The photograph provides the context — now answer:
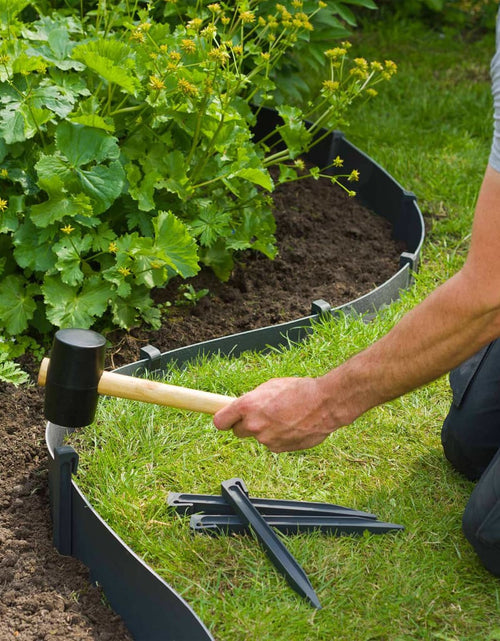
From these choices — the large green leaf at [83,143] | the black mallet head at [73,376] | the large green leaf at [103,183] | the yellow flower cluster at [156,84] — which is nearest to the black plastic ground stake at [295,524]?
the black mallet head at [73,376]

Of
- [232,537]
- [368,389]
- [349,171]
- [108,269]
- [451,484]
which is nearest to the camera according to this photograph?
[368,389]

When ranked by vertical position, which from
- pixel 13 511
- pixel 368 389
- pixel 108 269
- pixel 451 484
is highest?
pixel 368 389

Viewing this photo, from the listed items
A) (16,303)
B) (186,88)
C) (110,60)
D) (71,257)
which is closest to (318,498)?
(71,257)

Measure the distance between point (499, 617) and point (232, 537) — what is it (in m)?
0.74

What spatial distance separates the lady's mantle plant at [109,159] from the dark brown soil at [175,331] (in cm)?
25

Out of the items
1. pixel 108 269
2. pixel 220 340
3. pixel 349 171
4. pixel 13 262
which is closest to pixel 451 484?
pixel 220 340

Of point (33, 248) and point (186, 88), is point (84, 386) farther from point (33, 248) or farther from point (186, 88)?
point (186, 88)

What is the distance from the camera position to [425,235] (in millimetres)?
4105

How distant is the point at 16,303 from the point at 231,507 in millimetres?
1068

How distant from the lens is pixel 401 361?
194cm

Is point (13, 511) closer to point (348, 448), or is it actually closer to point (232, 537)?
point (232, 537)

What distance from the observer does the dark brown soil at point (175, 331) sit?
2.18 metres

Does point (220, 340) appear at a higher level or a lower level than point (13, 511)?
higher

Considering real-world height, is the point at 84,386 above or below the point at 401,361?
below
